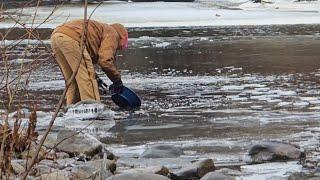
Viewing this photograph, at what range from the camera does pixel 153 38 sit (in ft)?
74.7

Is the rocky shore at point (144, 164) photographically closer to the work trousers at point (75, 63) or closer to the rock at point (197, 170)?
the rock at point (197, 170)

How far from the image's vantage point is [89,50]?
946 centimetres

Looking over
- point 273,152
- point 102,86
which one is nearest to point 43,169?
point 273,152

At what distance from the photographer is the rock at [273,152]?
6.72 metres

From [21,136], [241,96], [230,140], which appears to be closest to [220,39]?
[241,96]

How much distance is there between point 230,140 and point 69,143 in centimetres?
164

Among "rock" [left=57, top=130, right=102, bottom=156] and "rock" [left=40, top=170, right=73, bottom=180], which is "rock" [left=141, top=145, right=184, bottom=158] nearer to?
"rock" [left=57, top=130, right=102, bottom=156]

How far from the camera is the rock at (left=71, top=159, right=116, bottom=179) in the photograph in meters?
5.56

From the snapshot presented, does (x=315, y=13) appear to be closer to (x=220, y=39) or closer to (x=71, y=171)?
(x=220, y=39)

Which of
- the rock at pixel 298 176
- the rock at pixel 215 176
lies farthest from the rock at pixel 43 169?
the rock at pixel 298 176

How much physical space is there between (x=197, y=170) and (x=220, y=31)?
18.8 metres

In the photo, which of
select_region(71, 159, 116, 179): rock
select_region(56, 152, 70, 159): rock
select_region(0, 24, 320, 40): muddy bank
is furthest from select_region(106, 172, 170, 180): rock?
select_region(0, 24, 320, 40): muddy bank

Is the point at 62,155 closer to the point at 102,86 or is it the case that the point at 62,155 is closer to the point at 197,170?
the point at 197,170

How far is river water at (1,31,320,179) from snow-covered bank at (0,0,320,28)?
9371 mm
